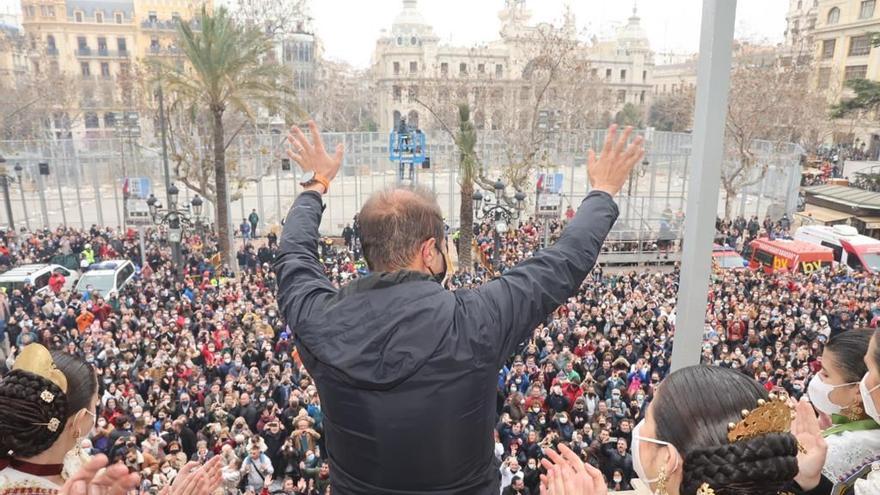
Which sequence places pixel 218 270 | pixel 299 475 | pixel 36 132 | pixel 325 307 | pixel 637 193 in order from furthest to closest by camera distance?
1. pixel 36 132
2. pixel 637 193
3. pixel 218 270
4. pixel 299 475
5. pixel 325 307

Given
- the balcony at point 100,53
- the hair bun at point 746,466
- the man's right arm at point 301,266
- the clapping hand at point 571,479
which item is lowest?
the clapping hand at point 571,479

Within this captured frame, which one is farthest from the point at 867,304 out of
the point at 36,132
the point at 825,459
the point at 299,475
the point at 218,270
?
the point at 36,132

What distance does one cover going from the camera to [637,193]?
1085 inches

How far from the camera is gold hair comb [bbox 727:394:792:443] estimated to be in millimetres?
1470

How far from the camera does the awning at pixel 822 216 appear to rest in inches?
1086

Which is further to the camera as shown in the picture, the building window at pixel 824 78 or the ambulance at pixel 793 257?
the building window at pixel 824 78

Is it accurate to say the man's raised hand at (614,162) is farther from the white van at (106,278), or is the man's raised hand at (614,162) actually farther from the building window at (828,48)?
the building window at (828,48)

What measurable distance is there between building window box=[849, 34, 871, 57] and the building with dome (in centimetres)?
1627

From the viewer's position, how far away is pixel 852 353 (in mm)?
2760

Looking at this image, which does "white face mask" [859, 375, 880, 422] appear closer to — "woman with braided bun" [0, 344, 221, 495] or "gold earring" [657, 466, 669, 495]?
"gold earring" [657, 466, 669, 495]

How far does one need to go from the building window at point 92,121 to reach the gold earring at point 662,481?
200ft

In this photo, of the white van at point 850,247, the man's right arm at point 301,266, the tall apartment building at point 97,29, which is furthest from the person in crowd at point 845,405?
the tall apartment building at point 97,29

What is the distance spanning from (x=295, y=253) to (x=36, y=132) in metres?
47.6

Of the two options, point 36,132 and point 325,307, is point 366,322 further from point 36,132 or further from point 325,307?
point 36,132
